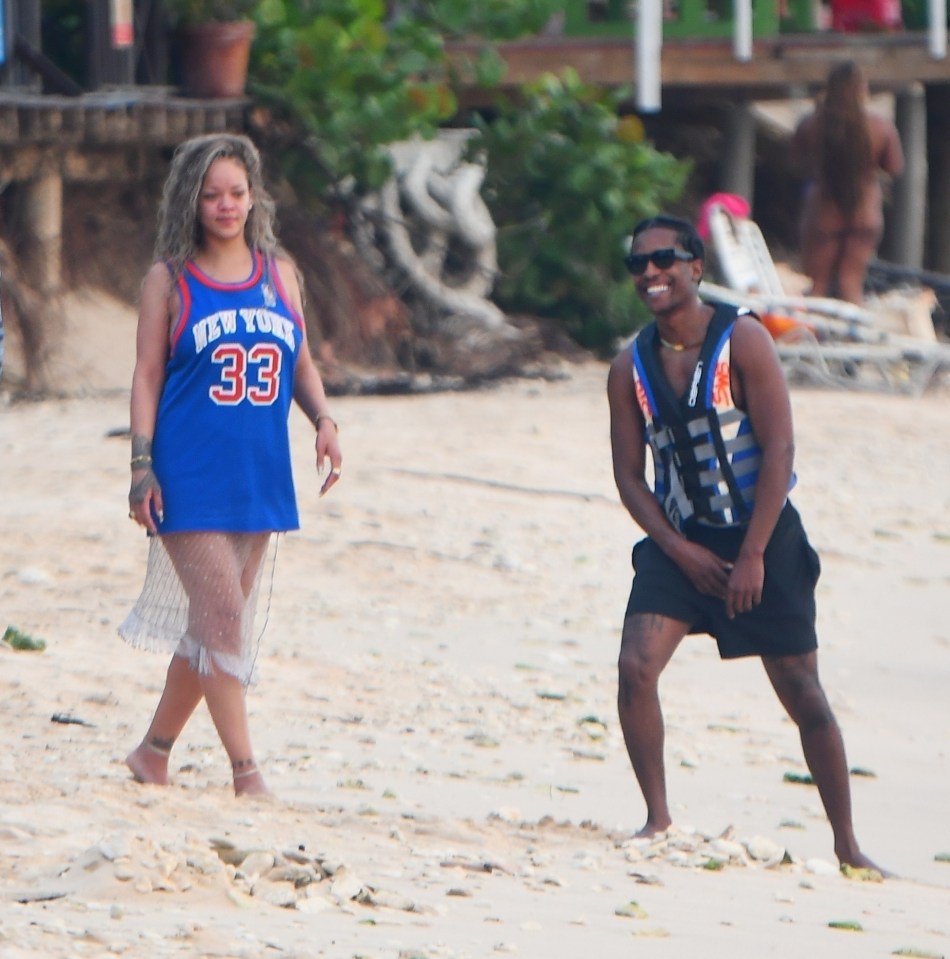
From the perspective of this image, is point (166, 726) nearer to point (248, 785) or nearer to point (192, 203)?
point (248, 785)

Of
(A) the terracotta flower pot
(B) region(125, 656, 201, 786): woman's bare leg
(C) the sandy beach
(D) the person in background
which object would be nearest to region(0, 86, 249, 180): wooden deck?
(A) the terracotta flower pot

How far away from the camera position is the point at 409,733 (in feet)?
19.4

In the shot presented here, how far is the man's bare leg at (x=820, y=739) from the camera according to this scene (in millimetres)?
4656

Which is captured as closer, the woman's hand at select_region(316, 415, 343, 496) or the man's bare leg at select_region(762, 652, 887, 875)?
the man's bare leg at select_region(762, 652, 887, 875)

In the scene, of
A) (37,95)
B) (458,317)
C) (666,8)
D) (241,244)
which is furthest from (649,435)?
(666,8)

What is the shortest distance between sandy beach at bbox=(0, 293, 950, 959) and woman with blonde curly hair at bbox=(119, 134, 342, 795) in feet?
1.04

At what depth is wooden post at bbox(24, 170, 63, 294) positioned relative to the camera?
11.8 metres

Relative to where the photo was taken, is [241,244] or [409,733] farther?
[409,733]

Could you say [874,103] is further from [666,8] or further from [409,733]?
[409,733]

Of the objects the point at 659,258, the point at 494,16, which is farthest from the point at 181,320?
the point at 494,16

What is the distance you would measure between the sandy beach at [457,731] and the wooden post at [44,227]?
0.89 m

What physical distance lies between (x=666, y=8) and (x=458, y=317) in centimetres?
497

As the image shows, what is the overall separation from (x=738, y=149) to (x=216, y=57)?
22.0 feet

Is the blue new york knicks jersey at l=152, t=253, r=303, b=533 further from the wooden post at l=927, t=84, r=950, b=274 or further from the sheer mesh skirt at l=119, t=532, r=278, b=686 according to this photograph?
the wooden post at l=927, t=84, r=950, b=274
